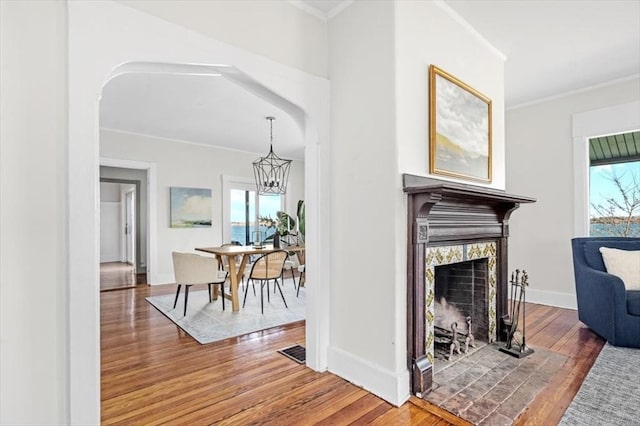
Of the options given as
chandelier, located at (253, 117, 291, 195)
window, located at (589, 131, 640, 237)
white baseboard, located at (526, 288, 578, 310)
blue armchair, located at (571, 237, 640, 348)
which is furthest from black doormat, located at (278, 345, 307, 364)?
window, located at (589, 131, 640, 237)

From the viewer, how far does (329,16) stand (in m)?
2.53

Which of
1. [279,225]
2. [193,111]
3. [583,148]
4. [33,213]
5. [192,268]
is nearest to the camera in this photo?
[33,213]

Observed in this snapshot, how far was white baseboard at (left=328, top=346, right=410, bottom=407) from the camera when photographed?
6.62 feet

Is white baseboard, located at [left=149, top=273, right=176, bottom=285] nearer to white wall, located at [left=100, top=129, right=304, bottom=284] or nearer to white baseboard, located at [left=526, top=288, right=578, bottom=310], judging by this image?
white wall, located at [left=100, top=129, right=304, bottom=284]

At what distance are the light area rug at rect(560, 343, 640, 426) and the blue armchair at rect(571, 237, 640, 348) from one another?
21cm

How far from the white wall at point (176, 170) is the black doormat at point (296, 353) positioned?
13.3ft

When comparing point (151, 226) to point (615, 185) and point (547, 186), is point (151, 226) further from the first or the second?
point (615, 185)

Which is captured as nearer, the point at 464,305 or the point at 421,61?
the point at 421,61

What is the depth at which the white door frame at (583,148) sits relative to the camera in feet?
12.9

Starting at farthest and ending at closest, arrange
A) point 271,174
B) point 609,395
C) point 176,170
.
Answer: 1. point 176,170
2. point 271,174
3. point 609,395

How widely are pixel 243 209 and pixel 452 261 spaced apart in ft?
18.3

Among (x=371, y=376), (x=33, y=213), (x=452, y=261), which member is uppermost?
(x=33, y=213)

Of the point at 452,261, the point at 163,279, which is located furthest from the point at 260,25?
the point at 163,279

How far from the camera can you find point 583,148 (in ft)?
13.5
